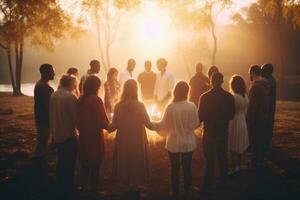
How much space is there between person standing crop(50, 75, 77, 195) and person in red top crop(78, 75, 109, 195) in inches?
9.2

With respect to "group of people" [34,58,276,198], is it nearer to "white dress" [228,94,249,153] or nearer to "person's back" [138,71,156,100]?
"white dress" [228,94,249,153]

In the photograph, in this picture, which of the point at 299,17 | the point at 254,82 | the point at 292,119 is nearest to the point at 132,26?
the point at 299,17

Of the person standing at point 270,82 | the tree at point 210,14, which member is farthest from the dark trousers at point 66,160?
the tree at point 210,14

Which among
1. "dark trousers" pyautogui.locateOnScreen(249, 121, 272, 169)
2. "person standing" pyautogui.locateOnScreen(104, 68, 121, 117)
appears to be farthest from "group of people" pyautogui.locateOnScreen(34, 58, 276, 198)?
"person standing" pyautogui.locateOnScreen(104, 68, 121, 117)

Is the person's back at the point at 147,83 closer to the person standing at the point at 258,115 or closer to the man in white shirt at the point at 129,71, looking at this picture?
the man in white shirt at the point at 129,71

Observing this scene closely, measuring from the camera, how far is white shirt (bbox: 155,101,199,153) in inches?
271

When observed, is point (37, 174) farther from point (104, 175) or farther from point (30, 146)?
point (30, 146)

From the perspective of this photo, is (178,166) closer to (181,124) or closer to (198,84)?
(181,124)

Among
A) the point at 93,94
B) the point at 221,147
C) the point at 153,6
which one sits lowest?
the point at 221,147

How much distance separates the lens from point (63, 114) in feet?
23.6

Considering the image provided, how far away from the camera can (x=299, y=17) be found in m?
23.5

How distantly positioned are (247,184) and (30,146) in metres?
7.56

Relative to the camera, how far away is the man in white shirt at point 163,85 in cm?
1195

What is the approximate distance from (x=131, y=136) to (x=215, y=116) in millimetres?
1839
